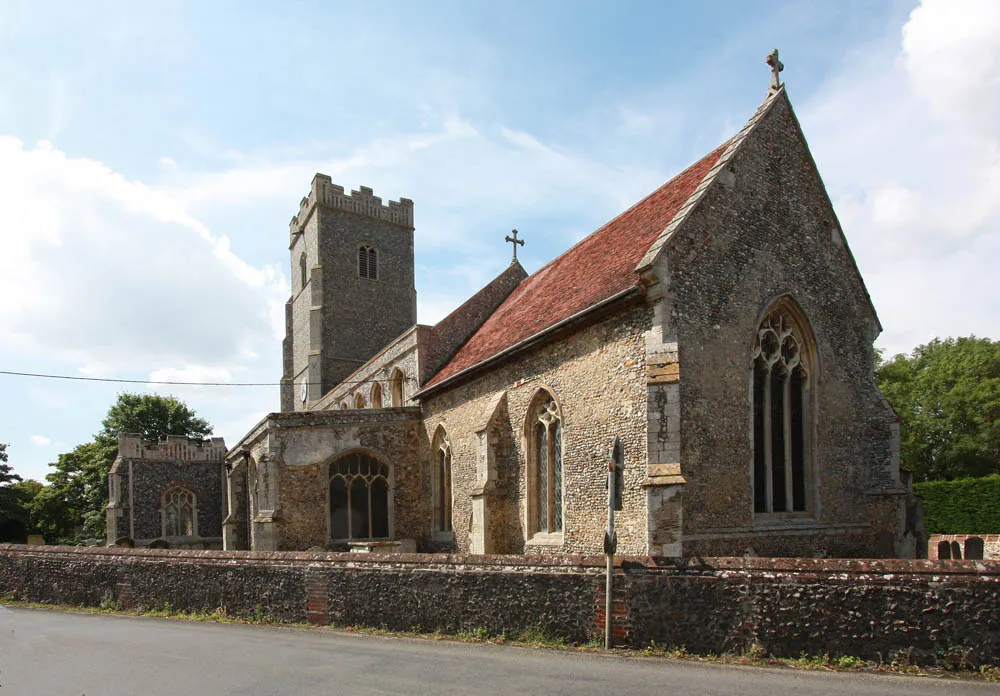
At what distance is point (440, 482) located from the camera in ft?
67.9

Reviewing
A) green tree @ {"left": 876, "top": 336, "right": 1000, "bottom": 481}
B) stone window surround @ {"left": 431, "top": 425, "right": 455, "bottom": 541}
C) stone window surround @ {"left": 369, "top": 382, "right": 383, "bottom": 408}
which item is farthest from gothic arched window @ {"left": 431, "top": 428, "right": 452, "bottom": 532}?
green tree @ {"left": 876, "top": 336, "right": 1000, "bottom": 481}

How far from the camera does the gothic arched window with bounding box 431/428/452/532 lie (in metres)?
20.3

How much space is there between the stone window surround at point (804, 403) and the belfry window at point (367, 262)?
28857 mm

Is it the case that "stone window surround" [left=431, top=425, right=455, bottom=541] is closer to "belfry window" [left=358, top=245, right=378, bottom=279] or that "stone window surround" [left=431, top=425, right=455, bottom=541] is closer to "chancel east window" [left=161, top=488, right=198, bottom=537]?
"chancel east window" [left=161, top=488, right=198, bottom=537]

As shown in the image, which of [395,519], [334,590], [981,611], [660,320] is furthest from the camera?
[395,519]

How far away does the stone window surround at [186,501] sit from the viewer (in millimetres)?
32938

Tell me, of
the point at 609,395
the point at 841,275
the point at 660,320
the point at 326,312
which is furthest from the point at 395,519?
the point at 326,312

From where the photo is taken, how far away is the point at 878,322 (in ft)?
53.5

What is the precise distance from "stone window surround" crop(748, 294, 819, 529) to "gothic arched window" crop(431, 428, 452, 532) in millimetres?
9328

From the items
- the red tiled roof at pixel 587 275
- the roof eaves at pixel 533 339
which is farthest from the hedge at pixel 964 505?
the roof eaves at pixel 533 339

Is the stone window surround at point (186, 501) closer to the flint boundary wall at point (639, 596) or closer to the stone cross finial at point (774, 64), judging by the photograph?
the flint boundary wall at point (639, 596)

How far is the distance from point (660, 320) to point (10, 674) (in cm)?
1032

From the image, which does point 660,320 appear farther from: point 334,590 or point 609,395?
point 334,590

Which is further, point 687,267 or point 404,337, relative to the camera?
point 404,337
